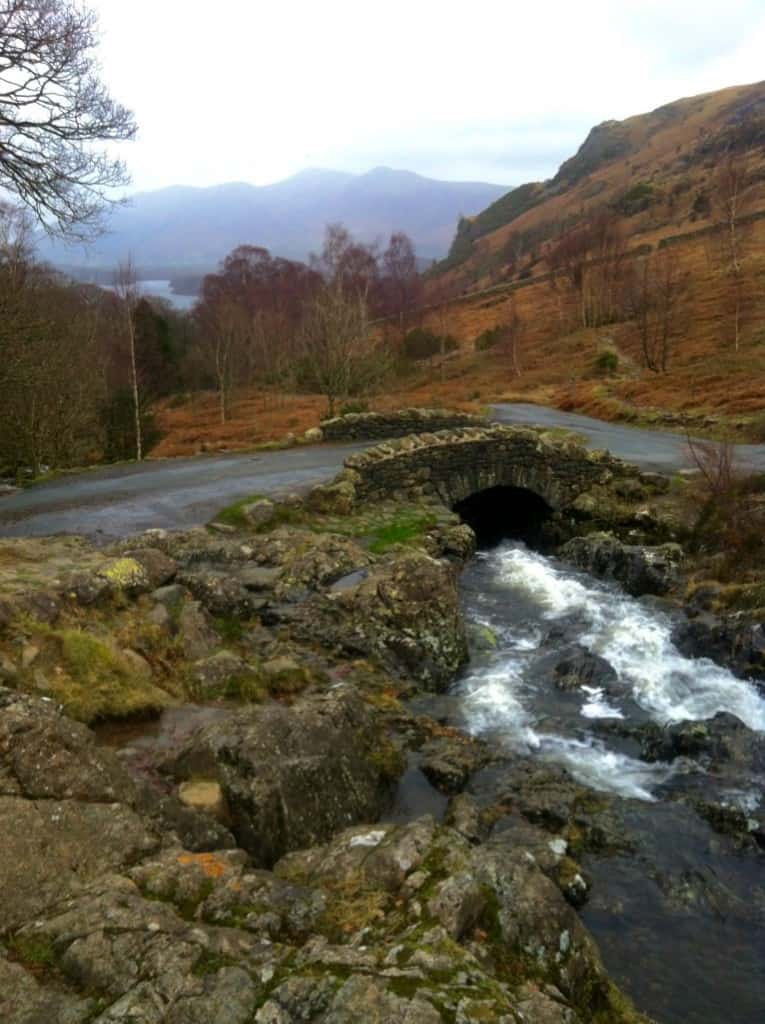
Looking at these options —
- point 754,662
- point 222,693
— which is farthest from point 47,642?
point 754,662

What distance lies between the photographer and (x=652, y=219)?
103 m

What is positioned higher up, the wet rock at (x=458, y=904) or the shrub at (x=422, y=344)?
the shrub at (x=422, y=344)

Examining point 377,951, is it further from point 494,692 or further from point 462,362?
point 462,362

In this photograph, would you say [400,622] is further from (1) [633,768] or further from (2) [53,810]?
(2) [53,810]

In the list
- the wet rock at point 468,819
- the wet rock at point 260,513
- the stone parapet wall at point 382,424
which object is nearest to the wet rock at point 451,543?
the wet rock at point 260,513

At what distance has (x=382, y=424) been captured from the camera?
2862 centimetres

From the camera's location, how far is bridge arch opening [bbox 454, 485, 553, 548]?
75.3ft

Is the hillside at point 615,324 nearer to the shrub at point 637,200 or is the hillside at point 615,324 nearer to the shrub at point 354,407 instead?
the shrub at point 637,200

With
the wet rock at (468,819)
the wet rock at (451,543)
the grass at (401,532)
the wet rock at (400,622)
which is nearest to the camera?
the wet rock at (468,819)

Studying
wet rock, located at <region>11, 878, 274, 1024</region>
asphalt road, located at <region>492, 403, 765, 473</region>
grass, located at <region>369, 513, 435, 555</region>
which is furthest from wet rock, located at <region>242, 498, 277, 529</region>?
asphalt road, located at <region>492, 403, 765, 473</region>

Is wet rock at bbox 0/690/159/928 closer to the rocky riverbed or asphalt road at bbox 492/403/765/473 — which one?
the rocky riverbed

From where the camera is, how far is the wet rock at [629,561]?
16.5 m

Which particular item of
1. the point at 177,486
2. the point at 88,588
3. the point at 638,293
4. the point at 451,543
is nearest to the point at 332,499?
the point at 451,543

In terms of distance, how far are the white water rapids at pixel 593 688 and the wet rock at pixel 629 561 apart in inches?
20.8
